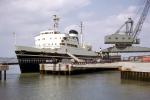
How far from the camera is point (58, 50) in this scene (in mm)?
88438

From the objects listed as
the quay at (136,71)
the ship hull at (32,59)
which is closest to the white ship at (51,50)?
the ship hull at (32,59)

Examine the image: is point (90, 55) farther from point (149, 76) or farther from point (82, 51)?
point (149, 76)

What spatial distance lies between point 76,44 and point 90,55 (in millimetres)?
11118

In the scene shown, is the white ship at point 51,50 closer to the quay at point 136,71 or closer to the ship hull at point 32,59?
the ship hull at point 32,59

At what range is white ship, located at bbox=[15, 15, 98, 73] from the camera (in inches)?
3162

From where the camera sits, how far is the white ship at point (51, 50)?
80312 millimetres

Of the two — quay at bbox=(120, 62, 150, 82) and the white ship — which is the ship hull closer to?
the white ship

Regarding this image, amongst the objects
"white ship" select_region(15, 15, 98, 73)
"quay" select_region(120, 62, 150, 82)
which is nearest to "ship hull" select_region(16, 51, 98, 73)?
"white ship" select_region(15, 15, 98, 73)

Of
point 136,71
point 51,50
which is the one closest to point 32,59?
point 51,50

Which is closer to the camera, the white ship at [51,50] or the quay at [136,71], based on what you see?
the quay at [136,71]

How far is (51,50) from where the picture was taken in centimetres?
8662

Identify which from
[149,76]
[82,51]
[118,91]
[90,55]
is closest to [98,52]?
[90,55]

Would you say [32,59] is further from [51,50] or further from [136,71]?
[136,71]

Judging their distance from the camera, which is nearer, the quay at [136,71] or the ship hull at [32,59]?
the quay at [136,71]
